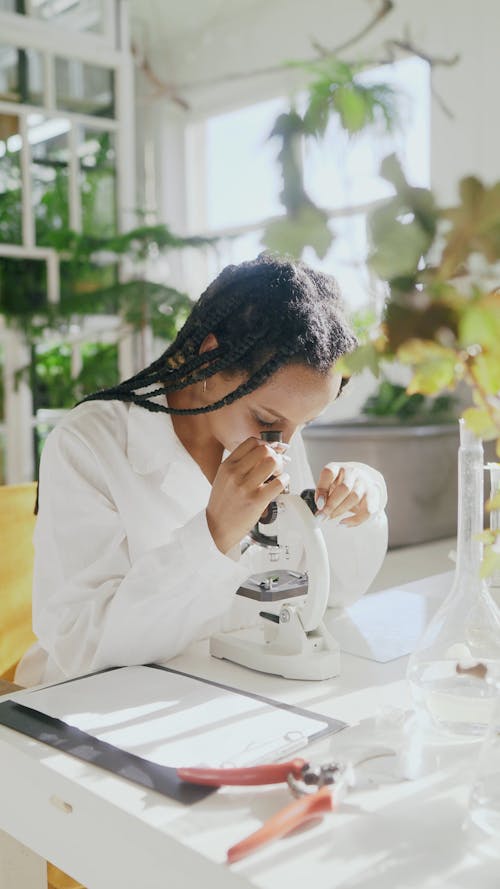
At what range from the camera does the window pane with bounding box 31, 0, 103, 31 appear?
146 inches

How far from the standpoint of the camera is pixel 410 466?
8.14 feet

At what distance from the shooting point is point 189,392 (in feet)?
4.33

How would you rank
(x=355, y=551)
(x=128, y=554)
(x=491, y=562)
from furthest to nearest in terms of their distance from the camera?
(x=355, y=551) → (x=128, y=554) → (x=491, y=562)

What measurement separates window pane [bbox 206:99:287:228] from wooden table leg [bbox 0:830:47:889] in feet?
15.1

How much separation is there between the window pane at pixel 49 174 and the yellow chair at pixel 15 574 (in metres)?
2.61

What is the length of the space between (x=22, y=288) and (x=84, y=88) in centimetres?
101

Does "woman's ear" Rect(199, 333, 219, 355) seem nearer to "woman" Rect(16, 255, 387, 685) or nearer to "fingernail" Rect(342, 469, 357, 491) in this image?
"woman" Rect(16, 255, 387, 685)

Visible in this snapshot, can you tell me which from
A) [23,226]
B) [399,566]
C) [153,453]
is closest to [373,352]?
[153,453]

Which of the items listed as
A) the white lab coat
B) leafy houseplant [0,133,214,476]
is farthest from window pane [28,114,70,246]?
the white lab coat

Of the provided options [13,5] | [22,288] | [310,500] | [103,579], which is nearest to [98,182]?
[22,288]

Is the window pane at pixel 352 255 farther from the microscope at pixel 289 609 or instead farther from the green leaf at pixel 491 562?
the microscope at pixel 289 609

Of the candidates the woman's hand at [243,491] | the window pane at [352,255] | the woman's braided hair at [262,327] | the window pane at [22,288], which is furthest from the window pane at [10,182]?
the window pane at [352,255]

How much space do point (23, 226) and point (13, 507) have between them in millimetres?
2597

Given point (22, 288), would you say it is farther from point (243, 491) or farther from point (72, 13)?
point (243, 491)
